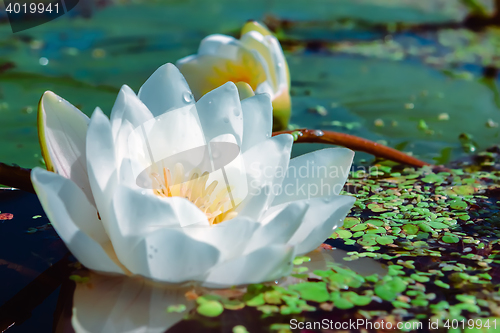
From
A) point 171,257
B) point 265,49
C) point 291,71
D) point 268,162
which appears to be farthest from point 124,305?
point 291,71

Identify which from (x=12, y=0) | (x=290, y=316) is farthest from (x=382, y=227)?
(x=12, y=0)

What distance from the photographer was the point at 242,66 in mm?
1354

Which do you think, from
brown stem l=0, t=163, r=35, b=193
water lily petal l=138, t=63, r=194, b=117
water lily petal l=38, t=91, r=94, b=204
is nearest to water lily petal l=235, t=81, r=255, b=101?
water lily petal l=138, t=63, r=194, b=117

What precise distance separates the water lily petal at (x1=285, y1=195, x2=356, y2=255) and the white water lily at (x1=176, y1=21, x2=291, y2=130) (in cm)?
64

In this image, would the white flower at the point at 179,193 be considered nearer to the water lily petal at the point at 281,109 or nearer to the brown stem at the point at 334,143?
the brown stem at the point at 334,143

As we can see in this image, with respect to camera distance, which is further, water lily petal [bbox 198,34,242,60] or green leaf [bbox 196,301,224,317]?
water lily petal [bbox 198,34,242,60]

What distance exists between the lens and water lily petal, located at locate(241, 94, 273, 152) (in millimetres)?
863

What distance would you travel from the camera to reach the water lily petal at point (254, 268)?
671 millimetres

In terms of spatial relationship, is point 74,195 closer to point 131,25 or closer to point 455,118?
point 455,118

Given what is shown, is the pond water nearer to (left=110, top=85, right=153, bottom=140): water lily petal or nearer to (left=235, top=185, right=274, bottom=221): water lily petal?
(left=235, top=185, right=274, bottom=221): water lily petal

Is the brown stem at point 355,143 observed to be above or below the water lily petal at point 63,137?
below

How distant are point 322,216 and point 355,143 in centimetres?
61

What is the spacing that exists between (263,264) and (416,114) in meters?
1.42

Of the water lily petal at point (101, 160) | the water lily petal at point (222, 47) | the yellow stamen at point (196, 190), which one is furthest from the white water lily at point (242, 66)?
the water lily petal at point (101, 160)
